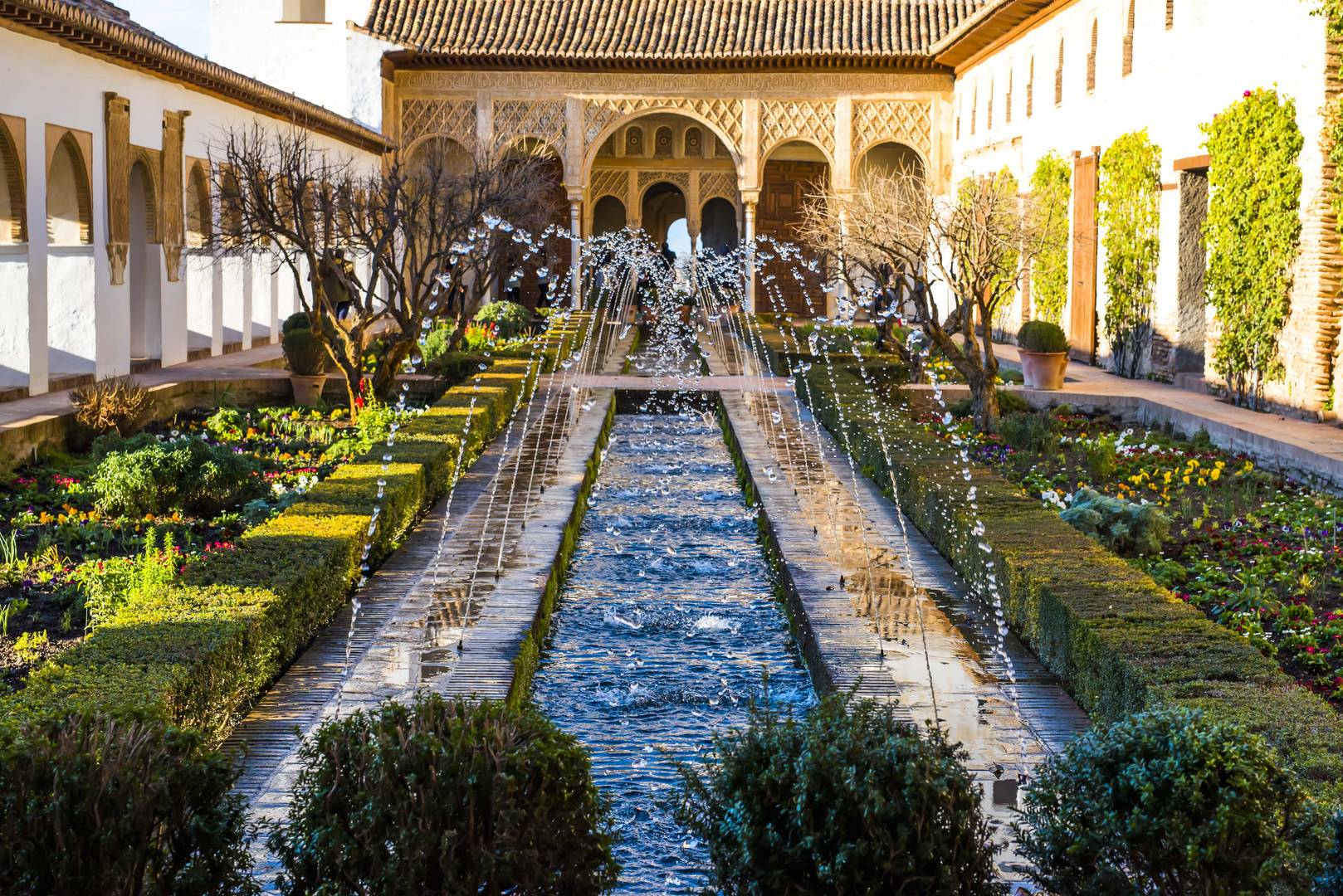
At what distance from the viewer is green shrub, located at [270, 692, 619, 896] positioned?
2.48 m

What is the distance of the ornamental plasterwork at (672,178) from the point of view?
27.5m

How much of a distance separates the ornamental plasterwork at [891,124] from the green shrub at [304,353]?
1449 cm

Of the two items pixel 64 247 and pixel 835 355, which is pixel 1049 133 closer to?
pixel 835 355

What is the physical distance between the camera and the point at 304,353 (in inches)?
472

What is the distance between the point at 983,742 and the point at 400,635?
2.23 metres

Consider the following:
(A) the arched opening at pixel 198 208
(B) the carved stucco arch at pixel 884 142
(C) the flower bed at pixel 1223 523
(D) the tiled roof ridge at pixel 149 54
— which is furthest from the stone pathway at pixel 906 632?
(B) the carved stucco arch at pixel 884 142

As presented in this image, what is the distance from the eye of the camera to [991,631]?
207 inches

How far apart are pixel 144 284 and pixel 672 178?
14575 mm

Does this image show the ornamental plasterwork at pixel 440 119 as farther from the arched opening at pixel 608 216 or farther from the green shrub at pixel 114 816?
the green shrub at pixel 114 816

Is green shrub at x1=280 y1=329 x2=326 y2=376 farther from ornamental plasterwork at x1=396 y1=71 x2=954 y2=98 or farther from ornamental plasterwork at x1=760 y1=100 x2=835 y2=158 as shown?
ornamental plasterwork at x1=760 y1=100 x2=835 y2=158

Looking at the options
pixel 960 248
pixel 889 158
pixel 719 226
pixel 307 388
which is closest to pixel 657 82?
pixel 719 226

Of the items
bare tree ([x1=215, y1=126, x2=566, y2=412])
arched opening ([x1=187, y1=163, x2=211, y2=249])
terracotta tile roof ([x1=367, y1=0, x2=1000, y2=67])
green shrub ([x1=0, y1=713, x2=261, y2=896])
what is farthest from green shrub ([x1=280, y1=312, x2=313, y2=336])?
terracotta tile roof ([x1=367, y1=0, x2=1000, y2=67])

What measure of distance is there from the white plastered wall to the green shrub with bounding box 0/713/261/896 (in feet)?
33.6

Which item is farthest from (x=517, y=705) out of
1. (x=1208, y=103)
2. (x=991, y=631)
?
(x=1208, y=103)
